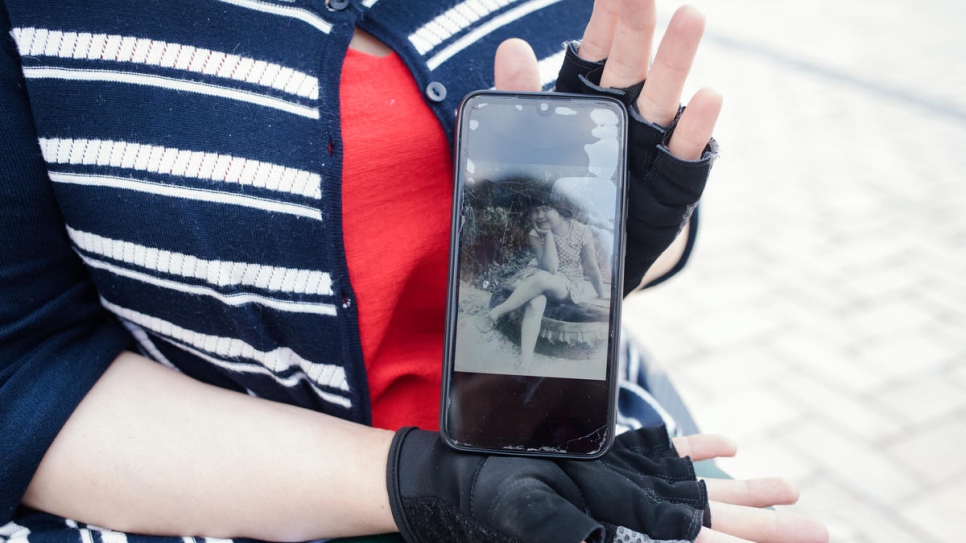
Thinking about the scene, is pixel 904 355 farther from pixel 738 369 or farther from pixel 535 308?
pixel 535 308

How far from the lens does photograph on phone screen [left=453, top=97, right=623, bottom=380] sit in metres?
0.87

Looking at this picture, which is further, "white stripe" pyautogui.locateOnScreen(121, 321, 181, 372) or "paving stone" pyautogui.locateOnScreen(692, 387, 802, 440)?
"paving stone" pyautogui.locateOnScreen(692, 387, 802, 440)

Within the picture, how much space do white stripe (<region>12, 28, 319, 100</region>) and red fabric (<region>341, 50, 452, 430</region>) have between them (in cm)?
7

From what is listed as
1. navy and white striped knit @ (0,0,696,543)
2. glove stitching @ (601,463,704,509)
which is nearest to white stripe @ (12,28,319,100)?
navy and white striped knit @ (0,0,696,543)

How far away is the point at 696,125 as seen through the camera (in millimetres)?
835

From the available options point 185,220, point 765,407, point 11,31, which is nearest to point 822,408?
point 765,407

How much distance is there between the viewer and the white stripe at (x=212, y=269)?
0.86 m

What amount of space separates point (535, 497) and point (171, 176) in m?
0.53

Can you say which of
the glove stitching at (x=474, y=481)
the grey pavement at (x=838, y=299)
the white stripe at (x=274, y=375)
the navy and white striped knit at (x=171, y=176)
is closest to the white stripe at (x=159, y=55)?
the navy and white striped knit at (x=171, y=176)

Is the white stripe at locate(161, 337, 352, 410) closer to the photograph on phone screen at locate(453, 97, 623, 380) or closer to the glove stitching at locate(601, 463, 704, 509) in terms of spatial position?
the photograph on phone screen at locate(453, 97, 623, 380)

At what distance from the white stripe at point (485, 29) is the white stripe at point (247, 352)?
40 cm

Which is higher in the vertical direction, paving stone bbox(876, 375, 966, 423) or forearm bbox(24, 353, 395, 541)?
forearm bbox(24, 353, 395, 541)

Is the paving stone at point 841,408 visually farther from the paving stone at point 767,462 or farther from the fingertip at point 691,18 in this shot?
the fingertip at point 691,18

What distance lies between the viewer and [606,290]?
34.2 inches
